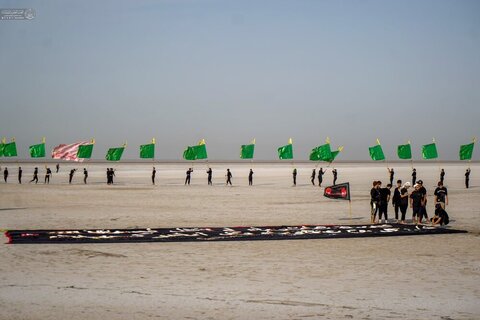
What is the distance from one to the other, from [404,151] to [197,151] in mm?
19023

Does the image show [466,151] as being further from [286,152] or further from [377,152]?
[286,152]

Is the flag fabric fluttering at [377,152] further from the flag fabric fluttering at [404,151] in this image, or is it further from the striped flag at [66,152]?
the striped flag at [66,152]

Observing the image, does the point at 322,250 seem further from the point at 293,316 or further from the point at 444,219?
the point at 444,219

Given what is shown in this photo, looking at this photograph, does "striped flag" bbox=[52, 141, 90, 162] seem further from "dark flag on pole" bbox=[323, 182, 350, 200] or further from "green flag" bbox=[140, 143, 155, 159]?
"dark flag on pole" bbox=[323, 182, 350, 200]

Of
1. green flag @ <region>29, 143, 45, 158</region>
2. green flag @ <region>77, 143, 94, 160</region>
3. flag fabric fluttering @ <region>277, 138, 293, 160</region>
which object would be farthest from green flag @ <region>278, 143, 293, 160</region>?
green flag @ <region>29, 143, 45, 158</region>

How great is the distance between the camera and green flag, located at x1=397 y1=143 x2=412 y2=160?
4394 cm

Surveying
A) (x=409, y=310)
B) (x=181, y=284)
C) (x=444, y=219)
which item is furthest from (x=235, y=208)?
(x=409, y=310)

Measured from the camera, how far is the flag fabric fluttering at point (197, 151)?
49.3 m

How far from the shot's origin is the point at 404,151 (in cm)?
4431

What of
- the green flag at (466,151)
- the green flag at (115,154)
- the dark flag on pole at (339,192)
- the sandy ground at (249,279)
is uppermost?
the green flag at (115,154)

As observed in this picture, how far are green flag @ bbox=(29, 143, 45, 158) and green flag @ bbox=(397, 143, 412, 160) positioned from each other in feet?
109

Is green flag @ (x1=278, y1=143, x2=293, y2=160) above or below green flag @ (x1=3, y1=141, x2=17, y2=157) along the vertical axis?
below

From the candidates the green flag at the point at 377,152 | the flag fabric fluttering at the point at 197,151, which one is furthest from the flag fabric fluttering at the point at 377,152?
the flag fabric fluttering at the point at 197,151

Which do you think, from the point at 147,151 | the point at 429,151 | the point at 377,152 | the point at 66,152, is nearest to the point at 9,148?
the point at 66,152
